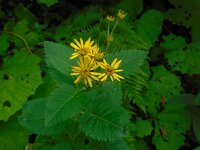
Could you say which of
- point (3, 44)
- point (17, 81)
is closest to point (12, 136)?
point (17, 81)

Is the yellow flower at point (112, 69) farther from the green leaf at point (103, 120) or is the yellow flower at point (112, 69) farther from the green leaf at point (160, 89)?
the green leaf at point (160, 89)

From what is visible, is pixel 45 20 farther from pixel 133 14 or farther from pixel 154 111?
pixel 154 111

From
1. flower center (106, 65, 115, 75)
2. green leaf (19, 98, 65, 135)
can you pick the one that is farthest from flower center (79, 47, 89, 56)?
green leaf (19, 98, 65, 135)

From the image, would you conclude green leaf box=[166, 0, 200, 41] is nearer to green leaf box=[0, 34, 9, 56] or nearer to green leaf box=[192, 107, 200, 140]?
green leaf box=[192, 107, 200, 140]

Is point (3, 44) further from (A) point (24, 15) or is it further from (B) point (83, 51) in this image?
(B) point (83, 51)

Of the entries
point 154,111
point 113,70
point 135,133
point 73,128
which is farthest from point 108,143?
point 154,111

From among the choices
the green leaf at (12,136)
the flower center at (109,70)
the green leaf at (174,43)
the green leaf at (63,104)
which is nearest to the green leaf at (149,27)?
the green leaf at (174,43)
